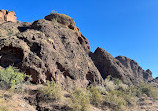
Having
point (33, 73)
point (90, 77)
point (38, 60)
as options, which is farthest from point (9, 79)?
point (90, 77)

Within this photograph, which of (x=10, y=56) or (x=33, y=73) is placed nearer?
Result: (x=33, y=73)

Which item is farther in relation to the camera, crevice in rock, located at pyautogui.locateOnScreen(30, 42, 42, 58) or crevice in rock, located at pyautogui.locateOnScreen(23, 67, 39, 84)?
→ crevice in rock, located at pyautogui.locateOnScreen(30, 42, 42, 58)

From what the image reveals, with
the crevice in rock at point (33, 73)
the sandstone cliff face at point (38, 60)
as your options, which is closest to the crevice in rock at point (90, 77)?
the sandstone cliff face at point (38, 60)

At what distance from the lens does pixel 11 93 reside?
703cm

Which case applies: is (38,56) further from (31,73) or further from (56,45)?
(56,45)

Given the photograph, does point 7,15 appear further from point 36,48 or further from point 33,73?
point 33,73

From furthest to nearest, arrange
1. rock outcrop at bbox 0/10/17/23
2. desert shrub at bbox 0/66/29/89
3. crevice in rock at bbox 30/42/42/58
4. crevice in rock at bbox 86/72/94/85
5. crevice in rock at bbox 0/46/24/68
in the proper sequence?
rock outcrop at bbox 0/10/17/23 < crevice in rock at bbox 86/72/94/85 < crevice in rock at bbox 30/42/42/58 < crevice in rock at bbox 0/46/24/68 < desert shrub at bbox 0/66/29/89

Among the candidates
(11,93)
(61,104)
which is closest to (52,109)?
(61,104)

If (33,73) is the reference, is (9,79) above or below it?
below

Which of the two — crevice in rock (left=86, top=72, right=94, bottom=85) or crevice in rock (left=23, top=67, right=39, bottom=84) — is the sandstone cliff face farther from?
crevice in rock (left=86, top=72, right=94, bottom=85)

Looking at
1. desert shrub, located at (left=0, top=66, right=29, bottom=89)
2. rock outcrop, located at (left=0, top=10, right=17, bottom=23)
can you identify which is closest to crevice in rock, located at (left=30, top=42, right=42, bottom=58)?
desert shrub, located at (left=0, top=66, right=29, bottom=89)

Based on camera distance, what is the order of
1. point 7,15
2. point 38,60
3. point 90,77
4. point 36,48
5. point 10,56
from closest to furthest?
1. point 10,56
2. point 38,60
3. point 36,48
4. point 90,77
5. point 7,15

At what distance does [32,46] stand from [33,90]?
5.27 m

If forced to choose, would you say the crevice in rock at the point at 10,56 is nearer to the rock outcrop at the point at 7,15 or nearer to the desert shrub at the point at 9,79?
the desert shrub at the point at 9,79
